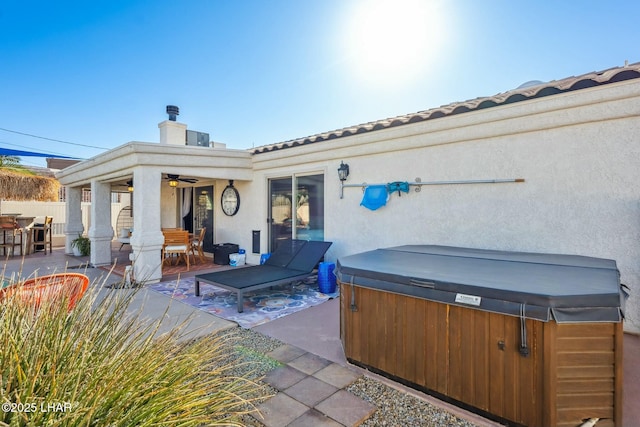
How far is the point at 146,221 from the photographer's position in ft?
23.5

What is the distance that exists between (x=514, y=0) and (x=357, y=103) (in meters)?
5.59

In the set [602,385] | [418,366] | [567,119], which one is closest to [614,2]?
[567,119]

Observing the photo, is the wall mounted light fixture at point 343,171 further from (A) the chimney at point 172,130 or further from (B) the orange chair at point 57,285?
(A) the chimney at point 172,130

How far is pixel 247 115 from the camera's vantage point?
613 inches

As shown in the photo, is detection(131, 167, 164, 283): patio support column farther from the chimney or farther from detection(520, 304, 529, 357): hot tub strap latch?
detection(520, 304, 529, 357): hot tub strap latch

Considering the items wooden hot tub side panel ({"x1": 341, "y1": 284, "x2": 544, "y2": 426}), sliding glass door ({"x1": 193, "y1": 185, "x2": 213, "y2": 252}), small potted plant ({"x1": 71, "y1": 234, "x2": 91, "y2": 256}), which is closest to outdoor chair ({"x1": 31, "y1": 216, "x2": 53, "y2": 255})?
small potted plant ({"x1": 71, "y1": 234, "x2": 91, "y2": 256})

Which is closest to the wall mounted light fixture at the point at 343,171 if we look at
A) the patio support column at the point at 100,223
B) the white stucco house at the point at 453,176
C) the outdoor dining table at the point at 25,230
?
the white stucco house at the point at 453,176

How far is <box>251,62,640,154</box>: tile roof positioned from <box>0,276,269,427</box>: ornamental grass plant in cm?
538

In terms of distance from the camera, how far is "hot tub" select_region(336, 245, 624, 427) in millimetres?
2252

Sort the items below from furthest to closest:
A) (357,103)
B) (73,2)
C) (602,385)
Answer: (357,103) < (73,2) < (602,385)

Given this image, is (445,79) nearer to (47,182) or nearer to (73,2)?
(73,2)

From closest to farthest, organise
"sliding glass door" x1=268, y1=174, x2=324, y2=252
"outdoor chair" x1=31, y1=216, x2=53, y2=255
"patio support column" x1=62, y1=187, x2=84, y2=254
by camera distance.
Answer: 1. "sliding glass door" x1=268, y1=174, x2=324, y2=252
2. "patio support column" x1=62, y1=187, x2=84, y2=254
3. "outdoor chair" x1=31, y1=216, x2=53, y2=255

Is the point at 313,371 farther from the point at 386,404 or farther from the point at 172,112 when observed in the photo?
the point at 172,112

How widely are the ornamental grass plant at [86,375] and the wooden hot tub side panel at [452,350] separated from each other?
172cm
